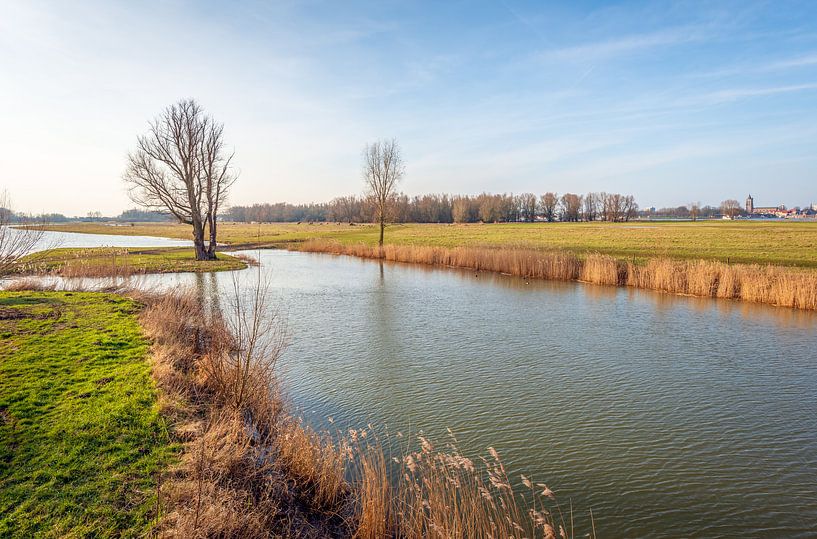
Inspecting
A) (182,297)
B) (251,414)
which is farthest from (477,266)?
(251,414)

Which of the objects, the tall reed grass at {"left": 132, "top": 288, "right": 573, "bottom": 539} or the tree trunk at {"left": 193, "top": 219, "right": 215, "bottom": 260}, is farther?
the tree trunk at {"left": 193, "top": 219, "right": 215, "bottom": 260}

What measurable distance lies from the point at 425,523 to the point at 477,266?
2441 cm

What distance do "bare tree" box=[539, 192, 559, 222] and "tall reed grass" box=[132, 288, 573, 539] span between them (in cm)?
10838

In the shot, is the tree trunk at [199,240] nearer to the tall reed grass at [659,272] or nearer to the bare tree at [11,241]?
the tall reed grass at [659,272]

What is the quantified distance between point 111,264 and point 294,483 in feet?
65.4

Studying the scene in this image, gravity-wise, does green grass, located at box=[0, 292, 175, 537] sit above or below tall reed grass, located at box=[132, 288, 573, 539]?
above

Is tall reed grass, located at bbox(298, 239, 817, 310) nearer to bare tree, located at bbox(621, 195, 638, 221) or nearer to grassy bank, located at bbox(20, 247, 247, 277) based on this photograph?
grassy bank, located at bbox(20, 247, 247, 277)

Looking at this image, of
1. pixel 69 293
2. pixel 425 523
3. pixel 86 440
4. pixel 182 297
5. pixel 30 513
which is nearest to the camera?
pixel 30 513

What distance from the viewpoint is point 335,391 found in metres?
8.53

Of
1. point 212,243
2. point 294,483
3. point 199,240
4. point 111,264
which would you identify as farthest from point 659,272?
point 212,243

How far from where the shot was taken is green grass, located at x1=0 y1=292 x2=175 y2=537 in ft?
12.6

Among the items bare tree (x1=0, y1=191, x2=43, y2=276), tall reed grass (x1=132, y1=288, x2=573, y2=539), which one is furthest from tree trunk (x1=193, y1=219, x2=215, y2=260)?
tall reed grass (x1=132, y1=288, x2=573, y2=539)

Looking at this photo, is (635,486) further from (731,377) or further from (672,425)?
(731,377)

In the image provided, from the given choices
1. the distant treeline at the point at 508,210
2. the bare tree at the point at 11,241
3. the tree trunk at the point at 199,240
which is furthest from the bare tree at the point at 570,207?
the bare tree at the point at 11,241
